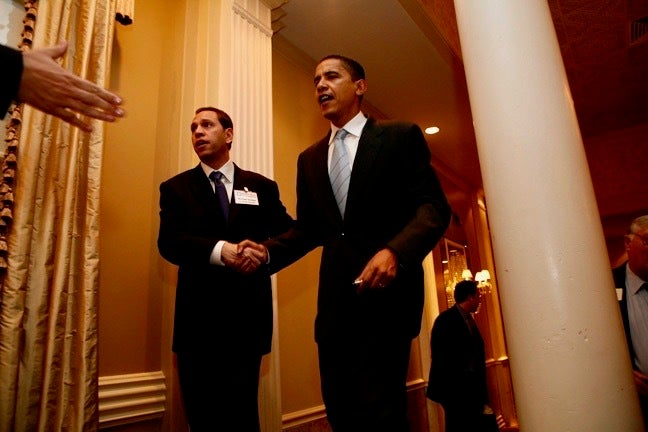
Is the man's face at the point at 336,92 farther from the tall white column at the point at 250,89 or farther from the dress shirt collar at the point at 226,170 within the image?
the tall white column at the point at 250,89

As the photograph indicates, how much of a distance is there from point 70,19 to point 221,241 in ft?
4.41

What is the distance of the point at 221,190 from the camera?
81.7 inches

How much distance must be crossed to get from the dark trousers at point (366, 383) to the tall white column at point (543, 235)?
0.38 m

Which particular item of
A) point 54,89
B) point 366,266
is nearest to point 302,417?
point 366,266

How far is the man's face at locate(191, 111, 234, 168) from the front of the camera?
217 centimetres

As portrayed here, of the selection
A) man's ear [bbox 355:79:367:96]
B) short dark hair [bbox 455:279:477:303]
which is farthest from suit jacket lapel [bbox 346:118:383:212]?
short dark hair [bbox 455:279:477:303]

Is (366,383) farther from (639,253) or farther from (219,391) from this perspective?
(639,253)

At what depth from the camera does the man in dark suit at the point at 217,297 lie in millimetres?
1747

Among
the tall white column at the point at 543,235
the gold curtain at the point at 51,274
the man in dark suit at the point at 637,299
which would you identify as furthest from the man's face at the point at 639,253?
the gold curtain at the point at 51,274

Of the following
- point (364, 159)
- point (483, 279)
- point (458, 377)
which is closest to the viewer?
point (364, 159)

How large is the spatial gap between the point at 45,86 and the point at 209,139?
3.27 ft

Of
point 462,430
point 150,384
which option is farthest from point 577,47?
point 150,384

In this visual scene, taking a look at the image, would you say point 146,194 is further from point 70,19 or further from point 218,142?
point 70,19

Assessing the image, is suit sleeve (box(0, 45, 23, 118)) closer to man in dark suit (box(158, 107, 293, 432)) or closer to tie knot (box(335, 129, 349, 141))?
man in dark suit (box(158, 107, 293, 432))
